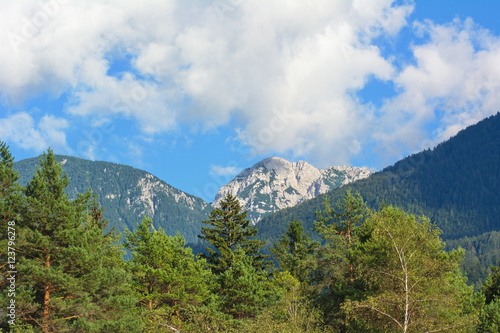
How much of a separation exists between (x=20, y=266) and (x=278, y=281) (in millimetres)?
36643

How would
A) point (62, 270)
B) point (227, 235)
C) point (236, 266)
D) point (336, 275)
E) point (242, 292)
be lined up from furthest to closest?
point (227, 235)
point (236, 266)
point (242, 292)
point (336, 275)
point (62, 270)

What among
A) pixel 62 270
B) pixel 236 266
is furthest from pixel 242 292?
pixel 62 270

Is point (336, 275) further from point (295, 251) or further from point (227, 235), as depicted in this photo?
point (295, 251)

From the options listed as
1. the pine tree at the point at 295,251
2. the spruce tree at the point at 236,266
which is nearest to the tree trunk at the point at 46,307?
the spruce tree at the point at 236,266

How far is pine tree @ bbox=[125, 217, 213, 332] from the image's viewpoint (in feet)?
142

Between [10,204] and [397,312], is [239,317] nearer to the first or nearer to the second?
[397,312]

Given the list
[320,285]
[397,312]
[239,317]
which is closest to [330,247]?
[320,285]

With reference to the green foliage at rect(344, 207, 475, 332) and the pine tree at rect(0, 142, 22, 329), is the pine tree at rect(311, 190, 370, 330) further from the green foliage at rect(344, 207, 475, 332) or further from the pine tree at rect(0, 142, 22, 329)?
the pine tree at rect(0, 142, 22, 329)

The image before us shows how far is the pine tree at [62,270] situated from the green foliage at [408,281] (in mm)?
15744

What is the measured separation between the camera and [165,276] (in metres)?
43.1

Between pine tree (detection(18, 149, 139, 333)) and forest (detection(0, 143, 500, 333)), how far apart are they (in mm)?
70

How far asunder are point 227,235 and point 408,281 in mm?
29407

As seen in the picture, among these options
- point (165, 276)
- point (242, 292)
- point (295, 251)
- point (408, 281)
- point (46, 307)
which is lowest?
point (408, 281)

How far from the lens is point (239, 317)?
4966 cm
